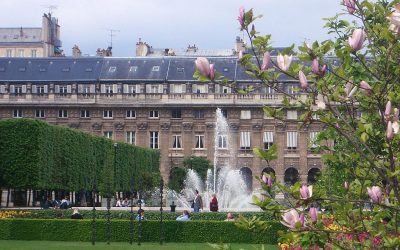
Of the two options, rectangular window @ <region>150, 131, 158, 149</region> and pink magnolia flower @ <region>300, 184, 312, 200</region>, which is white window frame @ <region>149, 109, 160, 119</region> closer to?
rectangular window @ <region>150, 131, 158, 149</region>

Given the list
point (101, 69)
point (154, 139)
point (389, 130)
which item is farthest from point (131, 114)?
point (389, 130)

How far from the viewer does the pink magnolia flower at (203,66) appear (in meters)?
5.10

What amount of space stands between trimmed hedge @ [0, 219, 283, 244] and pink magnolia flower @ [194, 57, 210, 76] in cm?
2085

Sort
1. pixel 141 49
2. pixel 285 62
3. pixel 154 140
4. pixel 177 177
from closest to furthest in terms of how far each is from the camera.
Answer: pixel 285 62 → pixel 177 177 → pixel 154 140 → pixel 141 49

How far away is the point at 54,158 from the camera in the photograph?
143 feet

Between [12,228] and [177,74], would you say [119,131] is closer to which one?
[177,74]

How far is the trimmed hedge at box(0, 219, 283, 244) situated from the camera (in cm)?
2611

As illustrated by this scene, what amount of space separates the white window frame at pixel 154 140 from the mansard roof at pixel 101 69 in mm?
3947

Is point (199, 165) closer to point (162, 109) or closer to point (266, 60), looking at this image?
point (162, 109)

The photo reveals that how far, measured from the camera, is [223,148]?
6925cm

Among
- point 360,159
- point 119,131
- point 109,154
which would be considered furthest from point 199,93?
point 360,159

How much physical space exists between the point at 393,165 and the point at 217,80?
3.80 ft

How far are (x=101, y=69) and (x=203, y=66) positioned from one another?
6600 cm

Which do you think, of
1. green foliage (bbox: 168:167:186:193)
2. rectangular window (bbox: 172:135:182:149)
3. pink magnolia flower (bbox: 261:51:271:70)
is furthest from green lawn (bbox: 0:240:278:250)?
rectangular window (bbox: 172:135:182:149)
